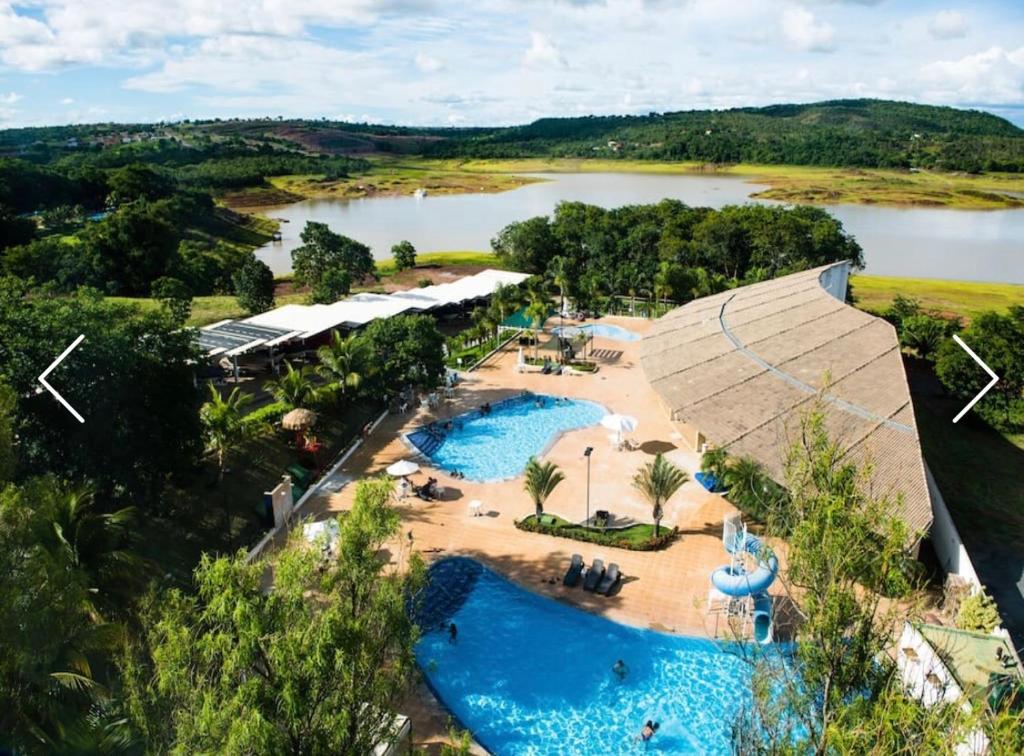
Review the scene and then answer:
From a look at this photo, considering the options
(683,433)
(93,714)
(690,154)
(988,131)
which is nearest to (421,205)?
(690,154)

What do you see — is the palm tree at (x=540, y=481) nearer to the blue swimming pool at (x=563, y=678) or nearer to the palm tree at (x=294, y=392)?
the blue swimming pool at (x=563, y=678)

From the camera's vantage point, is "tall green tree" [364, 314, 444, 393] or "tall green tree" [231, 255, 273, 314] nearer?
"tall green tree" [364, 314, 444, 393]

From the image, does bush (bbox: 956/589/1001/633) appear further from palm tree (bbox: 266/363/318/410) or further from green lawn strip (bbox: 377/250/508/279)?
green lawn strip (bbox: 377/250/508/279)

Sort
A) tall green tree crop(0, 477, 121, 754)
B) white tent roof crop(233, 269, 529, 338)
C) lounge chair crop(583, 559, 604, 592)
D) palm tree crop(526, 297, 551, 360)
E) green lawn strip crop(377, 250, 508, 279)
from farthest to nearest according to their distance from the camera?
1. green lawn strip crop(377, 250, 508, 279)
2. palm tree crop(526, 297, 551, 360)
3. white tent roof crop(233, 269, 529, 338)
4. lounge chair crop(583, 559, 604, 592)
5. tall green tree crop(0, 477, 121, 754)

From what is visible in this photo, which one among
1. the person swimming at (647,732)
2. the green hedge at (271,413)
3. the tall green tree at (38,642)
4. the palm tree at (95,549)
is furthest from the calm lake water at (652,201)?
the tall green tree at (38,642)

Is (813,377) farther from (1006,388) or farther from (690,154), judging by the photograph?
(690,154)

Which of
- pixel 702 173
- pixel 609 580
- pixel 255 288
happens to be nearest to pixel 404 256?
pixel 255 288

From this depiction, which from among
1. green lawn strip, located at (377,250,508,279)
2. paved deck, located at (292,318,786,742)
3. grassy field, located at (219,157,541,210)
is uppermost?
grassy field, located at (219,157,541,210)

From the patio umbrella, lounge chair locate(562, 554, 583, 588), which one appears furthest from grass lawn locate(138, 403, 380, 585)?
lounge chair locate(562, 554, 583, 588)
